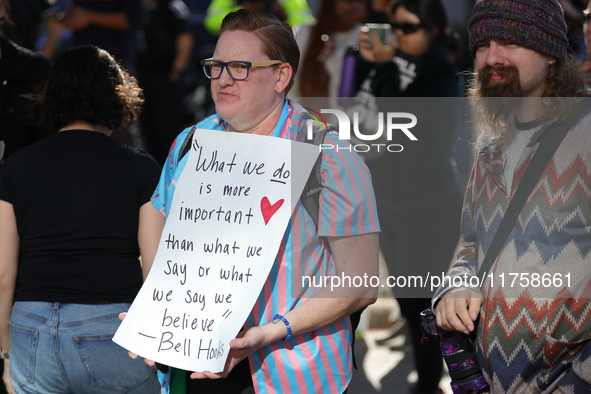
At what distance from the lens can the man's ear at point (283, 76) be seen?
1938mm

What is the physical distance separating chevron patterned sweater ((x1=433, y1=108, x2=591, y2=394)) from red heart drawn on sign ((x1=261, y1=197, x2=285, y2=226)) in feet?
2.10

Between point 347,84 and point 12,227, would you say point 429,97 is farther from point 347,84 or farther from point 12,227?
point 12,227

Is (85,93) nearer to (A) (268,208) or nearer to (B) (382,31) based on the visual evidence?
(A) (268,208)

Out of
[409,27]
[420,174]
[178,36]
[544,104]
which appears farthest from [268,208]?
[178,36]

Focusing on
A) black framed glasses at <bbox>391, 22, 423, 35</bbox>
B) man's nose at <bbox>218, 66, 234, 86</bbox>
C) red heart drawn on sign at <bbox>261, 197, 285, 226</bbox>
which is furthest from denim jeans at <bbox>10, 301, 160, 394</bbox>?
black framed glasses at <bbox>391, 22, 423, 35</bbox>

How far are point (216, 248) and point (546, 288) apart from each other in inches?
35.9

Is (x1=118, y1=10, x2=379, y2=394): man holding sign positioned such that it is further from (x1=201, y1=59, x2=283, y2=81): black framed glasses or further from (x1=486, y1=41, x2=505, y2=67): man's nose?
(x1=486, y1=41, x2=505, y2=67): man's nose

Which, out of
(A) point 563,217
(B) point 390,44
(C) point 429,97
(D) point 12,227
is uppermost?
(B) point 390,44

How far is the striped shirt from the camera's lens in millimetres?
1808

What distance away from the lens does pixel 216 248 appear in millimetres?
1829

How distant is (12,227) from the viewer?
2.25 metres

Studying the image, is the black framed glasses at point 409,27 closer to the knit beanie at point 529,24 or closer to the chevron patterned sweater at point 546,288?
the knit beanie at point 529,24

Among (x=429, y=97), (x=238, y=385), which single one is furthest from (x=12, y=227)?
(x=429, y=97)

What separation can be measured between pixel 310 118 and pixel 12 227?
114cm
